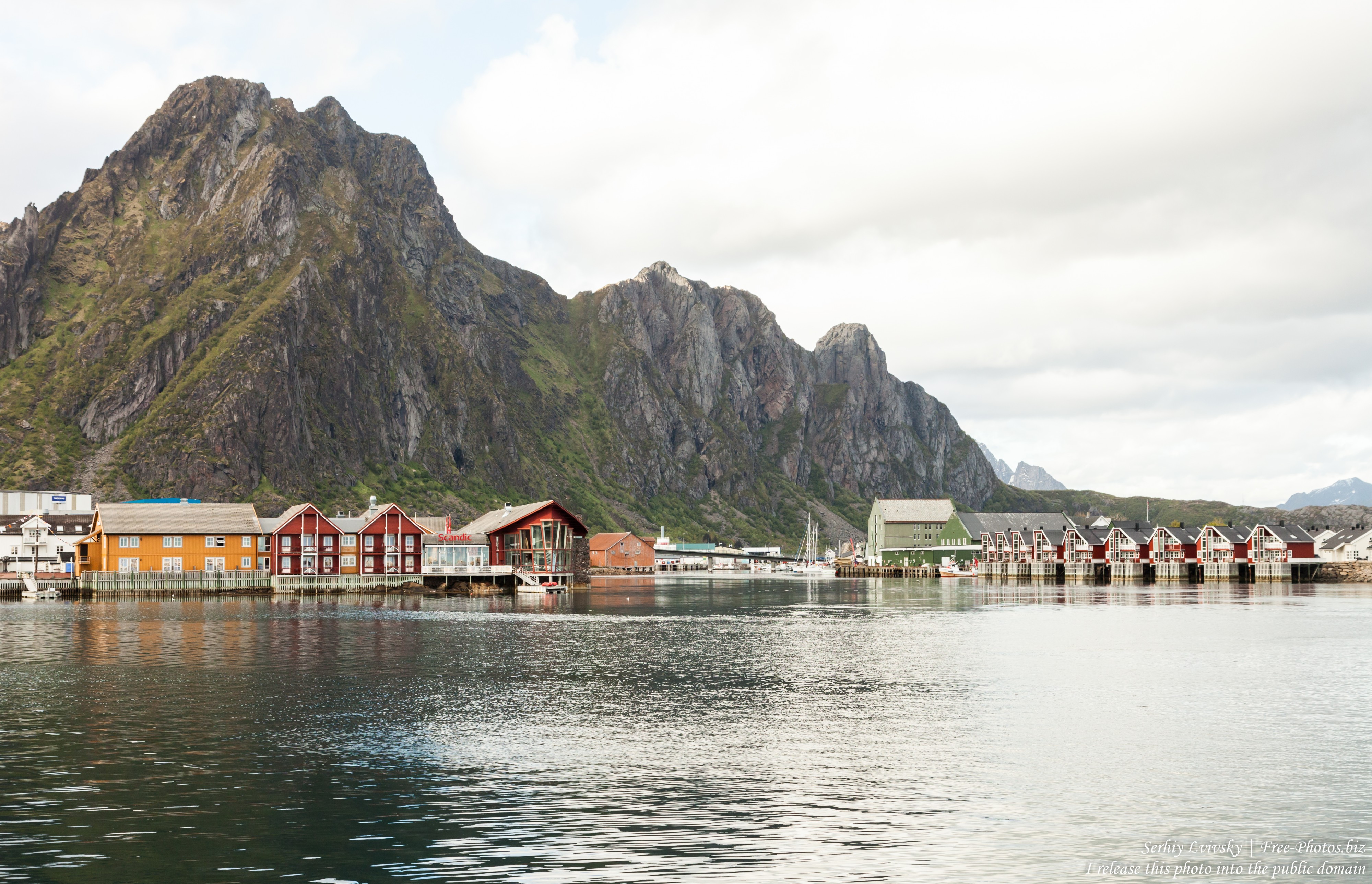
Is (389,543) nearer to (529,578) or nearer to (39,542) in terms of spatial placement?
(529,578)

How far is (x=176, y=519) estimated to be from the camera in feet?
490

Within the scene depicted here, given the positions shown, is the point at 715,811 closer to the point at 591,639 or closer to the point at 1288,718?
the point at 1288,718

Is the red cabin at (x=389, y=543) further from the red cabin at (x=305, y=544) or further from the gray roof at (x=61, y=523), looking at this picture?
the gray roof at (x=61, y=523)

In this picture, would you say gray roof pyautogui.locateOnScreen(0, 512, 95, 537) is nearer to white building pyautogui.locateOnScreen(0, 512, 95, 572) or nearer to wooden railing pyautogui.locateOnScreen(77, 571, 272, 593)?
white building pyautogui.locateOnScreen(0, 512, 95, 572)

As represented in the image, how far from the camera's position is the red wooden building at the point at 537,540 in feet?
541

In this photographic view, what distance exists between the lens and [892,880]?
74.6 ft

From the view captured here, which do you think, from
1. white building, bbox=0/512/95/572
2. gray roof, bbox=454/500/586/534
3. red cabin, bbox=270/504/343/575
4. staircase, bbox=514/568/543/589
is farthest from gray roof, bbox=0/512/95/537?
staircase, bbox=514/568/543/589

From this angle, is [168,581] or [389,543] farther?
[389,543]

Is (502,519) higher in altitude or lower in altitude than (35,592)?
higher

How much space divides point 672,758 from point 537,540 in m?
131

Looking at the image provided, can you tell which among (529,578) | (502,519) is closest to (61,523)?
(502,519)

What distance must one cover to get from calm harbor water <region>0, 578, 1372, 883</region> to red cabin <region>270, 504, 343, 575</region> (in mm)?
74333

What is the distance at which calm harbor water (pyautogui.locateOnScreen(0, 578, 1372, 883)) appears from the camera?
24641mm

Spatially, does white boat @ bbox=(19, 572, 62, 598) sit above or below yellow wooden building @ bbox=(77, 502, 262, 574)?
below
